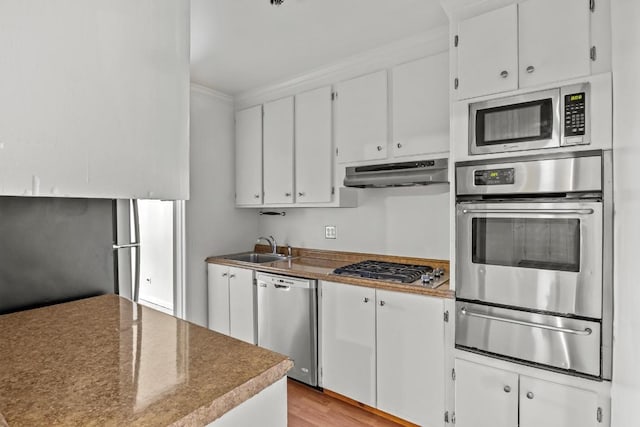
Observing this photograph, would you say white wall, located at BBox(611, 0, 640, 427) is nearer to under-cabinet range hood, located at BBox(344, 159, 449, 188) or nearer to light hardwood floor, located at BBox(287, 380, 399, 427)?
under-cabinet range hood, located at BBox(344, 159, 449, 188)

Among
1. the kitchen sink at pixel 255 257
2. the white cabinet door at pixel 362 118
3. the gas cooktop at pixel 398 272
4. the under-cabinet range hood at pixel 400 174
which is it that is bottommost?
the kitchen sink at pixel 255 257

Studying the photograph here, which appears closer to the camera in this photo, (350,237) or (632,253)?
(632,253)

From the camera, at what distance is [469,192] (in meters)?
1.83

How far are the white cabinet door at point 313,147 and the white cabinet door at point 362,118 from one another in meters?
0.12

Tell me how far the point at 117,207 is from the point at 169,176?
85cm

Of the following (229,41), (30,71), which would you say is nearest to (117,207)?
(30,71)

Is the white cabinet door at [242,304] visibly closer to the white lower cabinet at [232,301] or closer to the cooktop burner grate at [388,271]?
the white lower cabinet at [232,301]

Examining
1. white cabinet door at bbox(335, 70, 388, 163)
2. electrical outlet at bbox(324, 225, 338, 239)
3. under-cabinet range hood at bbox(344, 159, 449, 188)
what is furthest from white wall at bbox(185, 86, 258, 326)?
under-cabinet range hood at bbox(344, 159, 449, 188)

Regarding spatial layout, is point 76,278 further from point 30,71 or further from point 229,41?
point 229,41

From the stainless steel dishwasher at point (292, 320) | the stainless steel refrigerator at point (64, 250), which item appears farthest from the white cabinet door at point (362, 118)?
the stainless steel refrigerator at point (64, 250)

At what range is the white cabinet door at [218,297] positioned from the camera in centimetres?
308

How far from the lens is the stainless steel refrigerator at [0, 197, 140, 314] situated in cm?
125

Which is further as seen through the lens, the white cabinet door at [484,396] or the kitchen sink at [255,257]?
the kitchen sink at [255,257]

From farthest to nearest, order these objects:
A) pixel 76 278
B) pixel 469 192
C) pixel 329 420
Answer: pixel 329 420 → pixel 469 192 → pixel 76 278
